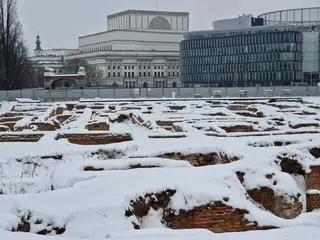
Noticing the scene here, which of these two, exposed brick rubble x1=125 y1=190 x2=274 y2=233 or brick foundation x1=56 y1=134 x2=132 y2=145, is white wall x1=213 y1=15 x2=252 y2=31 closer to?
brick foundation x1=56 y1=134 x2=132 y2=145

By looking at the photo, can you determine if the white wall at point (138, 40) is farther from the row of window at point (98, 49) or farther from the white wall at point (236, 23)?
the white wall at point (236, 23)

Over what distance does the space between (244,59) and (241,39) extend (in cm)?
373

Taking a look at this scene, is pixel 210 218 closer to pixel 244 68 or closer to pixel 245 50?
pixel 245 50

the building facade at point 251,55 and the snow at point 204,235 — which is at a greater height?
the building facade at point 251,55

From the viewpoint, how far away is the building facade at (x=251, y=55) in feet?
A: 310

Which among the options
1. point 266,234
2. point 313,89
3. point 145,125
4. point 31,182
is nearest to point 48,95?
point 313,89

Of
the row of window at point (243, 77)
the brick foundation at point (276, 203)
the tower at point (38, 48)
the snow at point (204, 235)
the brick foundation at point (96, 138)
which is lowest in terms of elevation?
the brick foundation at point (276, 203)

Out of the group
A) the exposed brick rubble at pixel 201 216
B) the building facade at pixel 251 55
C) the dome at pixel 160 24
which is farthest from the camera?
the dome at pixel 160 24

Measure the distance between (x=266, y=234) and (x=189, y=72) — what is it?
100214mm

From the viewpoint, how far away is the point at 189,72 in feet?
347

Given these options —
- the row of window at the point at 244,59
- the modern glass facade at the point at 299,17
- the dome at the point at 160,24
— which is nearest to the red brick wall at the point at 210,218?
the row of window at the point at 244,59

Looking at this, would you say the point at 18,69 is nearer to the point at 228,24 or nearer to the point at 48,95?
the point at 48,95

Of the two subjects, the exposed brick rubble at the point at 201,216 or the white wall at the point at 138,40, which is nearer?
the exposed brick rubble at the point at 201,216

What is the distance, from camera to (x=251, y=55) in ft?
321
